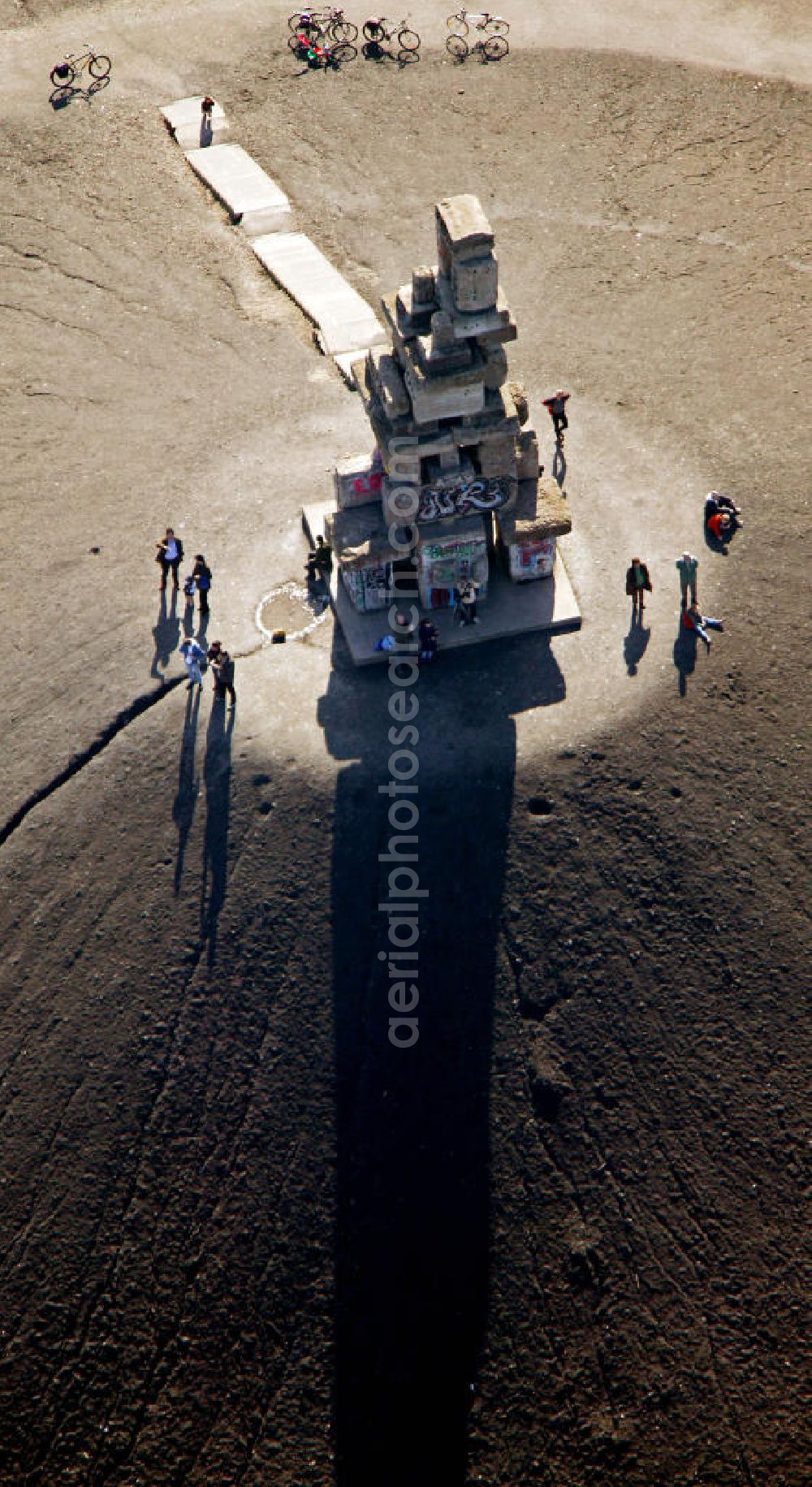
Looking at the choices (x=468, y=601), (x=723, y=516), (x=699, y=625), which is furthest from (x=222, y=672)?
(x=723, y=516)

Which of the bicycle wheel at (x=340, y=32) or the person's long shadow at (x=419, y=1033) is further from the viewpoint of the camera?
the bicycle wheel at (x=340, y=32)

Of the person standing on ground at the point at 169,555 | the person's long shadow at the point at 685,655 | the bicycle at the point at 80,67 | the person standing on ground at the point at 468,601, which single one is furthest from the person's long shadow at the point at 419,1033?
the bicycle at the point at 80,67

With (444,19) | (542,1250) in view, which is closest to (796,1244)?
(542,1250)

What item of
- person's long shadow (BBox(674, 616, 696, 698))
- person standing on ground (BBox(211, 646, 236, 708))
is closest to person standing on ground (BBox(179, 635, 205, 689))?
person standing on ground (BBox(211, 646, 236, 708))

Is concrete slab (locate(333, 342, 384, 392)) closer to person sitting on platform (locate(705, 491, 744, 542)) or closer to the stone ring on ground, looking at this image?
the stone ring on ground

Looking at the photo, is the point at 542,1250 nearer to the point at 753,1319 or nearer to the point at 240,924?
the point at 753,1319

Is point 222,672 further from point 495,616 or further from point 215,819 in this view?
point 495,616

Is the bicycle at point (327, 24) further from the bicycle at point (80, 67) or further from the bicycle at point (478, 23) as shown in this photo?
the bicycle at point (80, 67)
